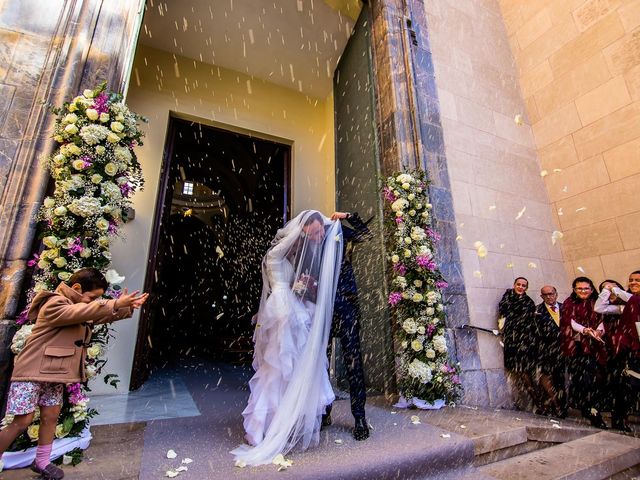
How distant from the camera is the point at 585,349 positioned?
334cm

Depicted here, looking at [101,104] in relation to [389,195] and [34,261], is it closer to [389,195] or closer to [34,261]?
[34,261]

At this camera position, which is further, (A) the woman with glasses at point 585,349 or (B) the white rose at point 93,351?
(A) the woman with glasses at point 585,349

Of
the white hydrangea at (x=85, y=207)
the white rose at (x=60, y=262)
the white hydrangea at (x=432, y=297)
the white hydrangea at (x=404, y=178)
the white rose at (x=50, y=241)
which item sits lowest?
the white hydrangea at (x=432, y=297)

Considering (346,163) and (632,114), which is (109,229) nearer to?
(346,163)

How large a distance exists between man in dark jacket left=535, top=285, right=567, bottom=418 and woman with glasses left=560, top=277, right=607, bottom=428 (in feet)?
0.34

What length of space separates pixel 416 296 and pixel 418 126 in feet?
7.35

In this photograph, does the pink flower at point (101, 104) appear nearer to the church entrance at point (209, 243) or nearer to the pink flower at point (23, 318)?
the pink flower at point (23, 318)

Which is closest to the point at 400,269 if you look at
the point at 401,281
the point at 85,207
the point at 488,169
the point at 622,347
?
the point at 401,281

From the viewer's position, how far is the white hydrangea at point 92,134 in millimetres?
2312

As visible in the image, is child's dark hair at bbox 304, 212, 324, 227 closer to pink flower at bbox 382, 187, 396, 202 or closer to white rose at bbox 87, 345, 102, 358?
pink flower at bbox 382, 187, 396, 202

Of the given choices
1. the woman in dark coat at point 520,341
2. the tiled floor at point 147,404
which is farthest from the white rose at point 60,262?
the woman in dark coat at point 520,341

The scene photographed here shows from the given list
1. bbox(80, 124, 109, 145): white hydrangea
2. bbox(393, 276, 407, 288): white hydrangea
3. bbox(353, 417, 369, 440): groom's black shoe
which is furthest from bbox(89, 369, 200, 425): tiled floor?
bbox(393, 276, 407, 288): white hydrangea

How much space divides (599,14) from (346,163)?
440 cm

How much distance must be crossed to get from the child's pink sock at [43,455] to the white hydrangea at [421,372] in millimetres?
2789
